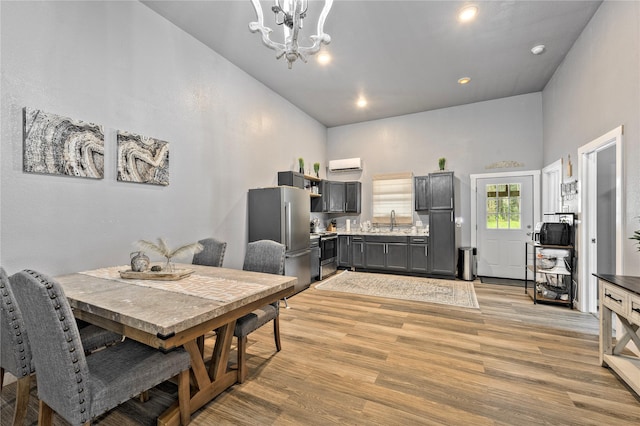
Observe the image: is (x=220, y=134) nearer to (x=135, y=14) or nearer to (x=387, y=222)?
(x=135, y=14)

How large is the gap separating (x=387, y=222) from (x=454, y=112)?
2723 millimetres

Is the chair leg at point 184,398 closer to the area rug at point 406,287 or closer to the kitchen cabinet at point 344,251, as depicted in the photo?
the area rug at point 406,287

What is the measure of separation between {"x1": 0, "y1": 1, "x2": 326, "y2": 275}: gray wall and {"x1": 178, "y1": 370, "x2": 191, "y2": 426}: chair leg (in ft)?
5.20

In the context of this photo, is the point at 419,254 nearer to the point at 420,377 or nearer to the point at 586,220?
the point at 586,220

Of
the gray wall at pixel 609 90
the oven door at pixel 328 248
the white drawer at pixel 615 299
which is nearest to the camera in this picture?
the white drawer at pixel 615 299

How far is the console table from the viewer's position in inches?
77.3

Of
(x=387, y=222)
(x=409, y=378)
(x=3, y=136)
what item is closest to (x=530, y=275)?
(x=387, y=222)

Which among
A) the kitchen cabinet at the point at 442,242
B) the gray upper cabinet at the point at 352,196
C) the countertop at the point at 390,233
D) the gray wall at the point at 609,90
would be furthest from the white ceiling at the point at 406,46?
the countertop at the point at 390,233

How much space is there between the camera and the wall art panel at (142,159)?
2807 mm

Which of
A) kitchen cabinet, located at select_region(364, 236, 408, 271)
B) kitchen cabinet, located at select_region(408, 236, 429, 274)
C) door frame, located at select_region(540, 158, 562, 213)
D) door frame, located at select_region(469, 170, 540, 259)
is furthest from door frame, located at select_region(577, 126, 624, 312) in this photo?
kitchen cabinet, located at select_region(364, 236, 408, 271)

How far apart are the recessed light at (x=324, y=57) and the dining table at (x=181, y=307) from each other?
3.19 metres

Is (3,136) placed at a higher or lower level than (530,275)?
higher

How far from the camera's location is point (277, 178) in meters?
5.26

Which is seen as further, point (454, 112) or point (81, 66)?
point (454, 112)
